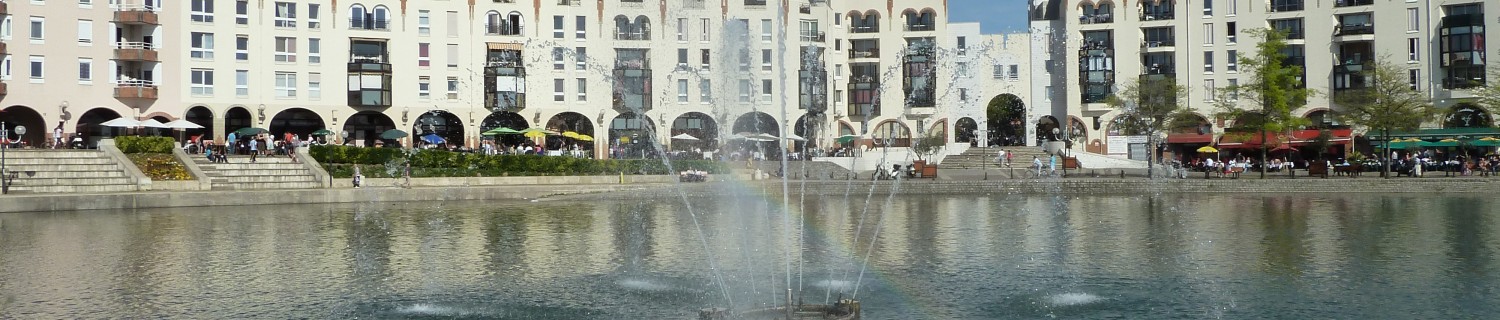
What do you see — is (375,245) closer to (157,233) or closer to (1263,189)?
(157,233)

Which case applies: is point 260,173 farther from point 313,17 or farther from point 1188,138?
point 1188,138

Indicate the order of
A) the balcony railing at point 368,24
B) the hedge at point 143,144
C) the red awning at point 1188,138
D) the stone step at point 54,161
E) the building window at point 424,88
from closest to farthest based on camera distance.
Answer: the stone step at point 54,161
the hedge at point 143,144
the balcony railing at point 368,24
the building window at point 424,88
the red awning at point 1188,138

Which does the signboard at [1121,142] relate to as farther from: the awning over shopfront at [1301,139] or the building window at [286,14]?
the building window at [286,14]

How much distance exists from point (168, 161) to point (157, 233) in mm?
18839

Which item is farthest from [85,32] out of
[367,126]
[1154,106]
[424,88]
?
[1154,106]

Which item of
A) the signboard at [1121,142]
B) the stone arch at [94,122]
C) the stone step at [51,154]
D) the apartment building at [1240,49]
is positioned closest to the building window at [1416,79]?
the apartment building at [1240,49]

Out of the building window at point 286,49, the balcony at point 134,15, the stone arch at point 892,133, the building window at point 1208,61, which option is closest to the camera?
the balcony at point 134,15

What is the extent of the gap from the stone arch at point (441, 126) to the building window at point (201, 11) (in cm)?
1235

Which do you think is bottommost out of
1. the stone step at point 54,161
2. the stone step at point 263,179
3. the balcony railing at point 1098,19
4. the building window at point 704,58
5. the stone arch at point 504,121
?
the stone step at point 263,179

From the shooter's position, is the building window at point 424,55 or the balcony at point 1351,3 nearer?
the building window at point 424,55

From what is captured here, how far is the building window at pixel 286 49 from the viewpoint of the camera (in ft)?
224

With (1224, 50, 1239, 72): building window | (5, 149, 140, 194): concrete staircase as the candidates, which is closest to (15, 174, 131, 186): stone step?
(5, 149, 140, 194): concrete staircase

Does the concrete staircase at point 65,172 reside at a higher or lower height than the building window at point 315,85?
lower

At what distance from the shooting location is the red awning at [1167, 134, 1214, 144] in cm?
7838
